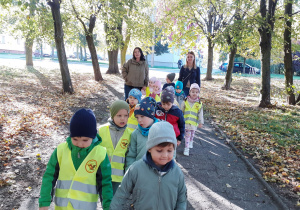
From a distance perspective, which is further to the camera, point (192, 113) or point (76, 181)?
point (192, 113)

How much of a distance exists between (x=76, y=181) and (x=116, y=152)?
32.9 inches

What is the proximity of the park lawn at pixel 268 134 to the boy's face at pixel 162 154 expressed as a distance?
3491 mm

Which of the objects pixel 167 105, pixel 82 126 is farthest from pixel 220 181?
pixel 82 126

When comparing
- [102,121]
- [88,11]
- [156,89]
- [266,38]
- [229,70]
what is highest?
[88,11]

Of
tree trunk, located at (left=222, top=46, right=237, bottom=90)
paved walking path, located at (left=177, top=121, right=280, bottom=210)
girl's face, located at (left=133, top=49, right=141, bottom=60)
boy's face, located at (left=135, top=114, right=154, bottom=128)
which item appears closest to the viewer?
boy's face, located at (left=135, top=114, right=154, bottom=128)

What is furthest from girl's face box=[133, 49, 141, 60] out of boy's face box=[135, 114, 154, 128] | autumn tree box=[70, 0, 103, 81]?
autumn tree box=[70, 0, 103, 81]

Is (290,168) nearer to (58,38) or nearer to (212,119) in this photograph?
(212,119)

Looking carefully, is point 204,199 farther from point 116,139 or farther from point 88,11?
point 88,11

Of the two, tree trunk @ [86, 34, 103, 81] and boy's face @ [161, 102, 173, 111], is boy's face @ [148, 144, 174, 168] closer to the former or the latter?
boy's face @ [161, 102, 173, 111]

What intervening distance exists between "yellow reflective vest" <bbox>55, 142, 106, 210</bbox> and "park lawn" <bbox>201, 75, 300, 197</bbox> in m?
3.85

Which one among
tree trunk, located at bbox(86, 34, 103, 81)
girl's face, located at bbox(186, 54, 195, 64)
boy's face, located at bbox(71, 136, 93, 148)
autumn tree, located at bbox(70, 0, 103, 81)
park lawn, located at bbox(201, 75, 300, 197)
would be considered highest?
autumn tree, located at bbox(70, 0, 103, 81)

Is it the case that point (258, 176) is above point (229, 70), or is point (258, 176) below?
below

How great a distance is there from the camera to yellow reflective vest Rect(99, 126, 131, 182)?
10.1 feet

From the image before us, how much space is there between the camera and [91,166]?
7.59 feet
